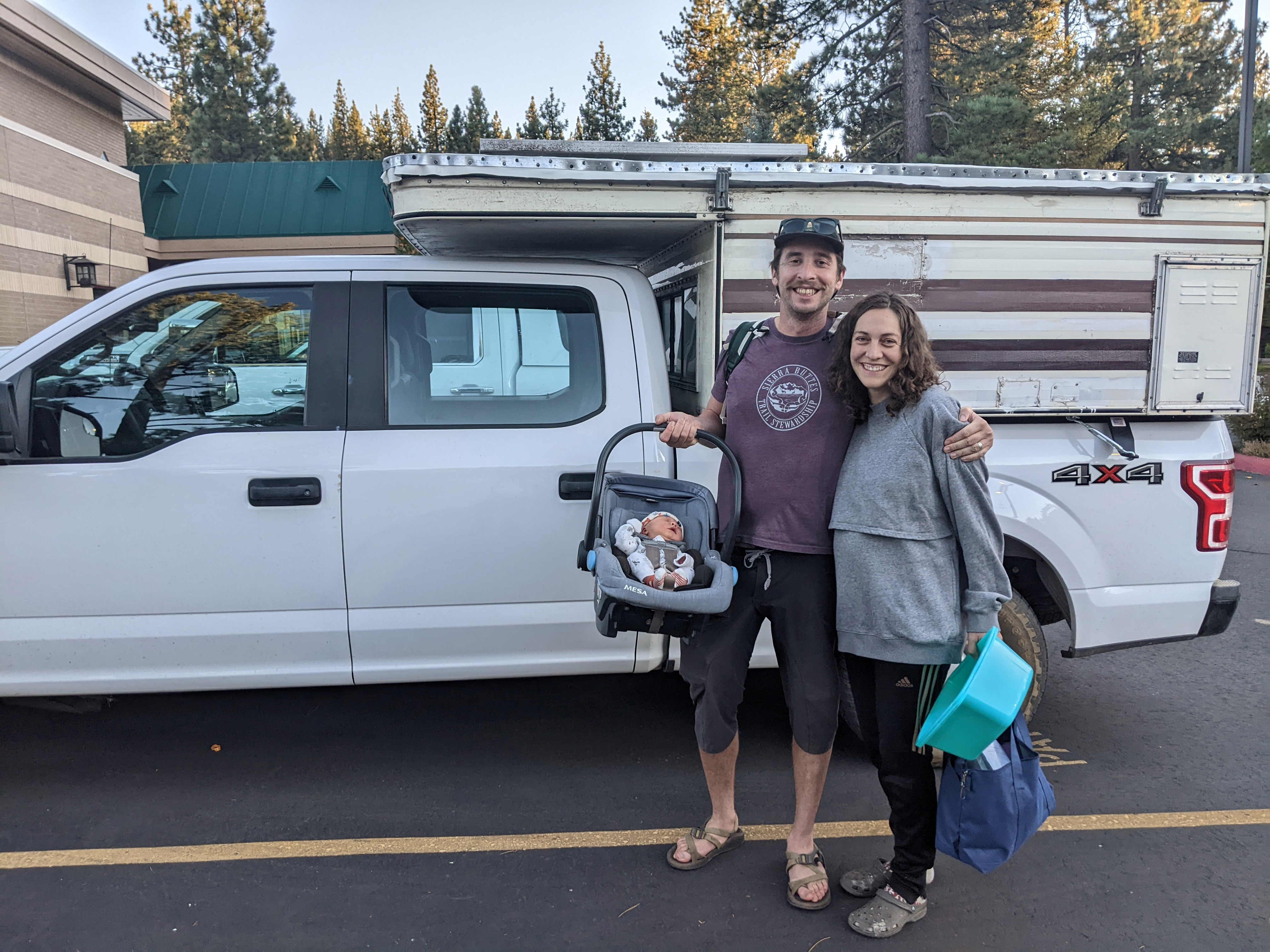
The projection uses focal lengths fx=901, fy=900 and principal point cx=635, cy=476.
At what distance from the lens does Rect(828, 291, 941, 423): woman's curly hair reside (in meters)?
2.37

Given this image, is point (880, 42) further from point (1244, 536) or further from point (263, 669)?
point (263, 669)

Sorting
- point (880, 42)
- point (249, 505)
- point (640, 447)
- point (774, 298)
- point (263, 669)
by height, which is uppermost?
point (880, 42)

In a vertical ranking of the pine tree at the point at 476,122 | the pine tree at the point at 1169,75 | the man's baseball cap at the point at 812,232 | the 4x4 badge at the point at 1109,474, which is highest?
the pine tree at the point at 476,122

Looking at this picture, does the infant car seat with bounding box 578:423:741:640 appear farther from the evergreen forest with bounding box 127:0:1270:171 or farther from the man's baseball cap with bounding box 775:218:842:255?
the evergreen forest with bounding box 127:0:1270:171

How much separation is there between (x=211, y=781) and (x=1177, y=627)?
3.74 metres

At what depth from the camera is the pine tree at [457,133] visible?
43.4 m

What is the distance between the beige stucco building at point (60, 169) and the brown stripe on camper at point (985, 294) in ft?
50.7

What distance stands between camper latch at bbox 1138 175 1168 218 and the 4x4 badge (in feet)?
2.92

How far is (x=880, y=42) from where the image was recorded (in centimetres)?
2184

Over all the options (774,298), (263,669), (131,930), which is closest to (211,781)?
(263,669)

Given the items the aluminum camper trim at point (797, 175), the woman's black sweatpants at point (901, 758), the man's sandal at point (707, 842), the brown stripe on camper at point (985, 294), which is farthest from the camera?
the brown stripe on camper at point (985, 294)

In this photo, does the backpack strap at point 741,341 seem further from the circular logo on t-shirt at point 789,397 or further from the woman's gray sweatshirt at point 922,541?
the woman's gray sweatshirt at point 922,541

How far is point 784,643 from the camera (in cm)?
268

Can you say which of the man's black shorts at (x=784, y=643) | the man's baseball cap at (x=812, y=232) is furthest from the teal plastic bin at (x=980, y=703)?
the man's baseball cap at (x=812, y=232)
